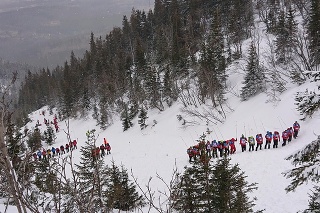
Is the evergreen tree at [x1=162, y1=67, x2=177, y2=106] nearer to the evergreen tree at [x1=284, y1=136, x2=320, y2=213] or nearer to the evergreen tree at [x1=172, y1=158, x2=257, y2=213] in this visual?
the evergreen tree at [x1=172, y1=158, x2=257, y2=213]

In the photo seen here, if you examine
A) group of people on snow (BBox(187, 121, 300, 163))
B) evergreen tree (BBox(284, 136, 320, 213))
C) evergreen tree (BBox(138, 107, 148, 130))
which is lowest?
evergreen tree (BBox(138, 107, 148, 130))

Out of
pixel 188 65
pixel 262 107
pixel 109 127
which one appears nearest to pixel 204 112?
pixel 262 107

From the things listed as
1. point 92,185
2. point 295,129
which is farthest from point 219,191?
point 295,129

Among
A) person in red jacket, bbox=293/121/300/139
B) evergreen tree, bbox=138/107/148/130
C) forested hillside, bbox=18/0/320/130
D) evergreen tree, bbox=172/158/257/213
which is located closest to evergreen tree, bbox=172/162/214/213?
evergreen tree, bbox=172/158/257/213

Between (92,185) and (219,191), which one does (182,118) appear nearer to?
(219,191)

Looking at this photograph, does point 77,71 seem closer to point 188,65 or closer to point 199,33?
point 199,33
